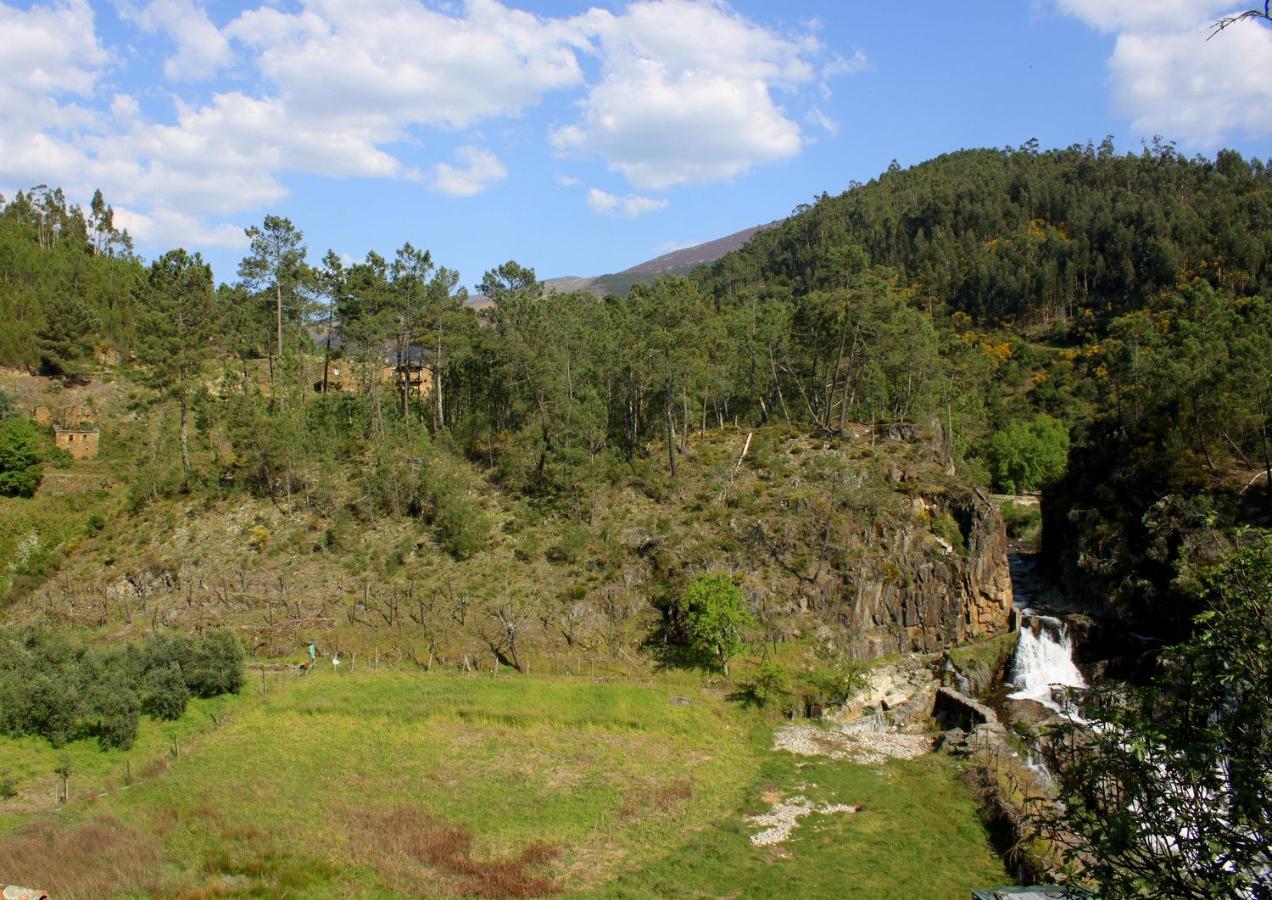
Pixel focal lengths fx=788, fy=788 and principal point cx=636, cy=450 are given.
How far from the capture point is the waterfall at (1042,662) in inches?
1695

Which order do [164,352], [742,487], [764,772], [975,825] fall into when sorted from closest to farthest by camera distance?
[975,825] → [764,772] → [742,487] → [164,352]

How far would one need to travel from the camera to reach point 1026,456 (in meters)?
86.9

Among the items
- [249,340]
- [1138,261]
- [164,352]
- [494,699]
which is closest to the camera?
[494,699]

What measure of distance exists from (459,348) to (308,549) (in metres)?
19.6

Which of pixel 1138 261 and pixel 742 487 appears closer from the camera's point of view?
pixel 742 487

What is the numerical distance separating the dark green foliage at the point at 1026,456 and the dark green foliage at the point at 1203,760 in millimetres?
79923

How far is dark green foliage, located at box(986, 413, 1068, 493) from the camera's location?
85.8 meters

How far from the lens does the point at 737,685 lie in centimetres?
3928

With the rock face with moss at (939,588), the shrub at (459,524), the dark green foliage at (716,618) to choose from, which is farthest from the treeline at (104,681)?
the rock face with moss at (939,588)

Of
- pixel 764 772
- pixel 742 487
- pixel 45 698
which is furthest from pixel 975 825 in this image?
pixel 45 698

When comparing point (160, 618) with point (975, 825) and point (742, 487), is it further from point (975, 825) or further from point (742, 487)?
point (975, 825)

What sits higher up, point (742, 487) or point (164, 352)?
point (164, 352)

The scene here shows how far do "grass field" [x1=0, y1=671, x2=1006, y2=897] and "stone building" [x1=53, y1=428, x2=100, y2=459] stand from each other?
44821mm

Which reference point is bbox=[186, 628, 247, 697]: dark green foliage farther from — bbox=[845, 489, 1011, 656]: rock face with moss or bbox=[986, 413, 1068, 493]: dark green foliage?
bbox=[986, 413, 1068, 493]: dark green foliage
